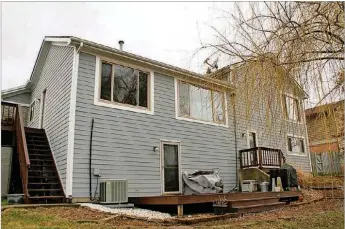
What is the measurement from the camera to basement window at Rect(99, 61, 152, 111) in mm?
9320

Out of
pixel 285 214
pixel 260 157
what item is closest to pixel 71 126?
pixel 285 214

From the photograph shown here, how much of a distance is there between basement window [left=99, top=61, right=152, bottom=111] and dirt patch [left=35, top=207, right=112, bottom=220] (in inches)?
130

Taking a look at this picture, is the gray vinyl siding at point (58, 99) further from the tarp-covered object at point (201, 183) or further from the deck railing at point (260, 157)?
the deck railing at point (260, 157)

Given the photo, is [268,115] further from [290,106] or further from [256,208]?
[256,208]

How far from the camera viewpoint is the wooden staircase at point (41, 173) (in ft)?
26.1

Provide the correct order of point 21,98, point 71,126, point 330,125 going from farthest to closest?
point 21,98 → point 71,126 → point 330,125

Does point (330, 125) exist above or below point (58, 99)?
below

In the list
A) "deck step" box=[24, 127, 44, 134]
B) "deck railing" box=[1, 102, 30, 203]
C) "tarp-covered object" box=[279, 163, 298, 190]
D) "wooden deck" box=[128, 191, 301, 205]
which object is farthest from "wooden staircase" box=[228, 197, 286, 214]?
"deck step" box=[24, 127, 44, 134]

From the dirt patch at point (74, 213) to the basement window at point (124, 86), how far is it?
3.30m

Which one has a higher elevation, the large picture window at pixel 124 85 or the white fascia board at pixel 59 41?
the white fascia board at pixel 59 41

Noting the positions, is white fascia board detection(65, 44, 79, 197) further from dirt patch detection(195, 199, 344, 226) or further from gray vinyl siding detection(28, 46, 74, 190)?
dirt patch detection(195, 199, 344, 226)

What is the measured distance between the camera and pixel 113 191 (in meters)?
8.28

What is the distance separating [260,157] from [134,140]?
4.99 metres

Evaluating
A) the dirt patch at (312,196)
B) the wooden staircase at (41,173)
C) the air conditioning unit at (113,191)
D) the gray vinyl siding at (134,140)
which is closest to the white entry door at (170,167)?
the gray vinyl siding at (134,140)
